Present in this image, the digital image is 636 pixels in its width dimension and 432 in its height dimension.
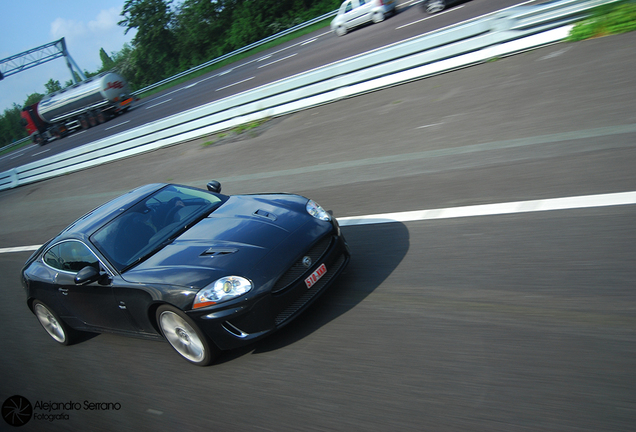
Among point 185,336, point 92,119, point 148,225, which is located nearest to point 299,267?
point 185,336

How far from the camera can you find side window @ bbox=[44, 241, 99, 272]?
5.25 meters

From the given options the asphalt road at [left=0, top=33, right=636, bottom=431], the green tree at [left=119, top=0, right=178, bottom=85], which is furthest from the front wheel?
the green tree at [left=119, top=0, right=178, bottom=85]

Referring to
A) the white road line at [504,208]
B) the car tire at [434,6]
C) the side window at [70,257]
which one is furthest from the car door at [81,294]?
the car tire at [434,6]

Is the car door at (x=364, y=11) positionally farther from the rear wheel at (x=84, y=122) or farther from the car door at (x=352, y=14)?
the rear wheel at (x=84, y=122)

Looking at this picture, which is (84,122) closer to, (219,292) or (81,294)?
(81,294)

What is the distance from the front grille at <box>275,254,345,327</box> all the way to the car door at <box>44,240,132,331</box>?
162cm

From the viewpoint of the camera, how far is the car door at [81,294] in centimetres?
505

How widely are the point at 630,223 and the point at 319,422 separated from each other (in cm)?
308

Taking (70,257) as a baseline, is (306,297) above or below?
below

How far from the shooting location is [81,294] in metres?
5.35

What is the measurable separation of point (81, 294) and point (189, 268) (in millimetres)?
1625

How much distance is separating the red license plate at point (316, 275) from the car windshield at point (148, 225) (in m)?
1.49

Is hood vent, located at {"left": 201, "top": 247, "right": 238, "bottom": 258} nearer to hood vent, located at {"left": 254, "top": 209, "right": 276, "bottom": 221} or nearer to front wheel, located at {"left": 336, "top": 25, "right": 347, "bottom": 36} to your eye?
hood vent, located at {"left": 254, "top": 209, "right": 276, "bottom": 221}

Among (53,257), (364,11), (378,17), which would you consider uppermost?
(364,11)
